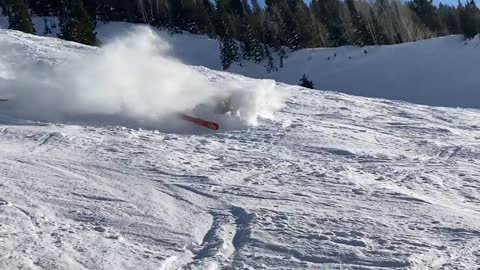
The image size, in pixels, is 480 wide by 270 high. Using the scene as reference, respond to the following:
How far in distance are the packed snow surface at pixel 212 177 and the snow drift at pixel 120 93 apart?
0.04 meters

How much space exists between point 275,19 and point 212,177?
51.4 m

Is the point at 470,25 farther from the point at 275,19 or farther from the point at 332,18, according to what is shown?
the point at 275,19

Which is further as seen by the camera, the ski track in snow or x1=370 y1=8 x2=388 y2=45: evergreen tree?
x1=370 y1=8 x2=388 y2=45: evergreen tree

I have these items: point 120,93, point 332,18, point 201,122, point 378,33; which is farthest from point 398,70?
point 201,122

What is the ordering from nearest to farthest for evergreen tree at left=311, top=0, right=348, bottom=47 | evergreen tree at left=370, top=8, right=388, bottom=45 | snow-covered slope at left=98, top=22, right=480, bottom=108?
1. snow-covered slope at left=98, top=22, right=480, bottom=108
2. evergreen tree at left=370, top=8, right=388, bottom=45
3. evergreen tree at left=311, top=0, right=348, bottom=47

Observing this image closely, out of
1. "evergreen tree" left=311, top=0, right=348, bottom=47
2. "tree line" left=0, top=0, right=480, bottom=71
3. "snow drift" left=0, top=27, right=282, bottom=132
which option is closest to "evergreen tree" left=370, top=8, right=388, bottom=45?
"tree line" left=0, top=0, right=480, bottom=71

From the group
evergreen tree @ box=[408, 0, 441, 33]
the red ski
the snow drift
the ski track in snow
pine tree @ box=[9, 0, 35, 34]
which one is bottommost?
the ski track in snow

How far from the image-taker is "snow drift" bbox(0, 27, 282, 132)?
11352mm

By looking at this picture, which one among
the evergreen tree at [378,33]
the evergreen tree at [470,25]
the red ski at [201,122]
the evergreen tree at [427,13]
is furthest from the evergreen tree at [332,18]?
the red ski at [201,122]

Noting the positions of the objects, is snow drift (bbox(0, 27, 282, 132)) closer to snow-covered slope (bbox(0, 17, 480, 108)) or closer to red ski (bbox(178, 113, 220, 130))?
red ski (bbox(178, 113, 220, 130))

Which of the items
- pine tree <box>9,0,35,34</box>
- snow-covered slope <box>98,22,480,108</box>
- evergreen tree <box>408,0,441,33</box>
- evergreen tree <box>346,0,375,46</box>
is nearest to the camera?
snow-covered slope <box>98,22,480,108</box>

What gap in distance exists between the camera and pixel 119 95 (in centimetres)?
1210

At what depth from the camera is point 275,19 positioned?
58.0 metres

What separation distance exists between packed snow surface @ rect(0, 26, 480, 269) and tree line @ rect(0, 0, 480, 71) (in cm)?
3216
